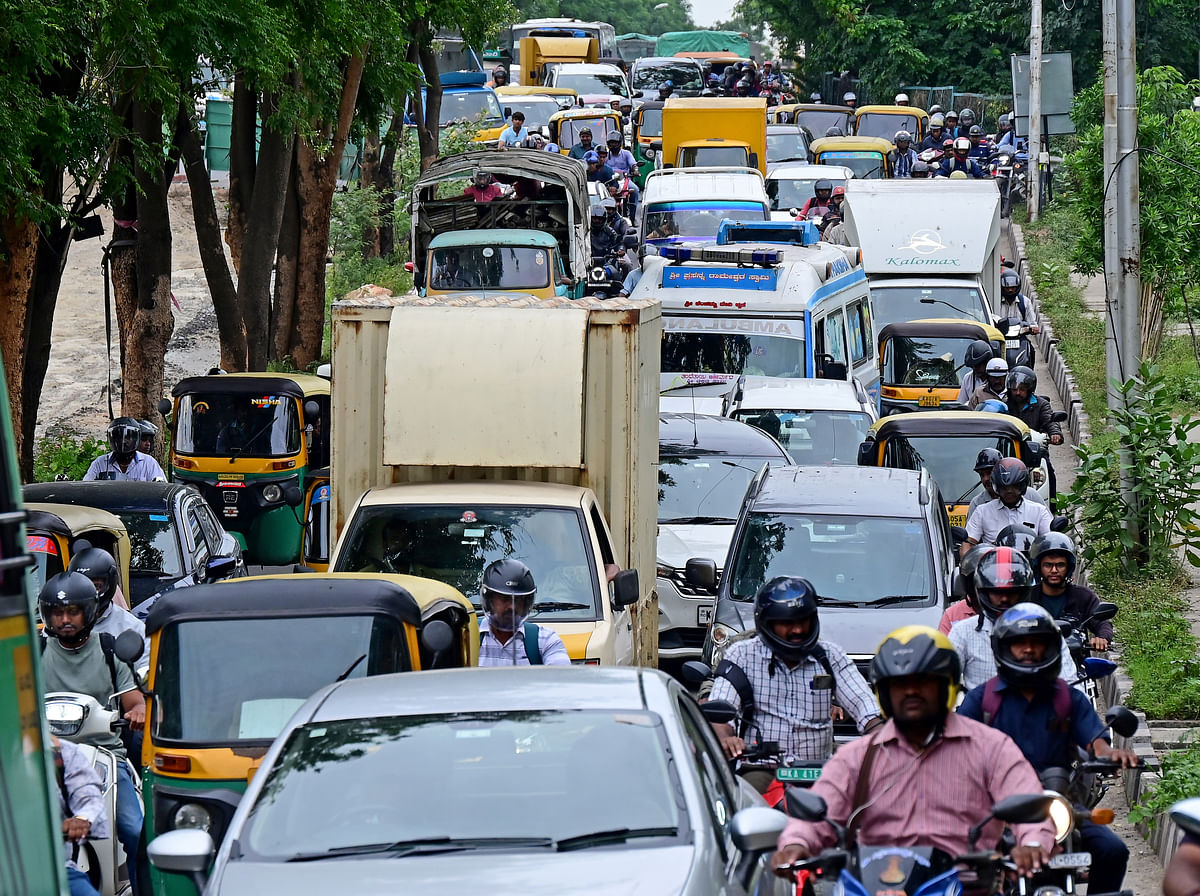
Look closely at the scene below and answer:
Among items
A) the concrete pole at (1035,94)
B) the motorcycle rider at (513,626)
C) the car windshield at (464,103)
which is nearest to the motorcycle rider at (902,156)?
the concrete pole at (1035,94)

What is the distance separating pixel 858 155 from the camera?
4088 centimetres

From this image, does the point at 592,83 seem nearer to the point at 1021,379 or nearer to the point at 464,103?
the point at 464,103

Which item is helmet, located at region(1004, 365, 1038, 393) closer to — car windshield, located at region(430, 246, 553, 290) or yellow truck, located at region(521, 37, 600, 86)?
car windshield, located at region(430, 246, 553, 290)

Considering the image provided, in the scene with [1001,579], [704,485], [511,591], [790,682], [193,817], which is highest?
[1001,579]

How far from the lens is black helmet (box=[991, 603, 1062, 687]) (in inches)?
272

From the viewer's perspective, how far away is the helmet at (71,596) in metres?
9.35

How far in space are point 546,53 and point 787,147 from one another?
18916 mm

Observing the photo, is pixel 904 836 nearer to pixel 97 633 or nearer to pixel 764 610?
pixel 764 610

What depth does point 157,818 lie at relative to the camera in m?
8.26

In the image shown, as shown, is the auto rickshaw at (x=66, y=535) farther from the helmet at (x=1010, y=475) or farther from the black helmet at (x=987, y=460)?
the black helmet at (x=987, y=460)

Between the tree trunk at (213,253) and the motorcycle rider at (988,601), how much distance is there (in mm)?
15170

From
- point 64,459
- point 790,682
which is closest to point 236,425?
point 64,459

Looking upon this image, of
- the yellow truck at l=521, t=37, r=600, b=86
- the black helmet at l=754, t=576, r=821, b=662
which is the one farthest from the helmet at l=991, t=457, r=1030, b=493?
the yellow truck at l=521, t=37, r=600, b=86

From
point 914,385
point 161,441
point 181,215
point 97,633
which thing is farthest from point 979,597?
point 181,215
